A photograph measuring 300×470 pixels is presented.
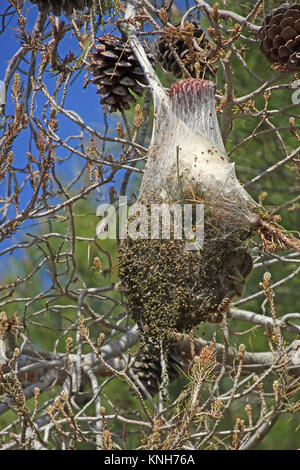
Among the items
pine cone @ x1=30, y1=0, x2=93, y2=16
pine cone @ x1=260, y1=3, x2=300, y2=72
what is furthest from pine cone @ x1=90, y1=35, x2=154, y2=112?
pine cone @ x1=260, y1=3, x2=300, y2=72

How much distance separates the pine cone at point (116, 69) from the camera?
7.98 feet

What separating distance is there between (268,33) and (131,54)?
1.83 ft

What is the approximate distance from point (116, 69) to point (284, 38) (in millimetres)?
658

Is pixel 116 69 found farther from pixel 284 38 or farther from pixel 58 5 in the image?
pixel 284 38

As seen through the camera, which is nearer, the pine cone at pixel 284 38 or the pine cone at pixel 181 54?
the pine cone at pixel 284 38

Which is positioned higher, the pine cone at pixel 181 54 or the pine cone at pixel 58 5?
the pine cone at pixel 58 5

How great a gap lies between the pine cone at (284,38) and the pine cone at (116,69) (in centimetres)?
50

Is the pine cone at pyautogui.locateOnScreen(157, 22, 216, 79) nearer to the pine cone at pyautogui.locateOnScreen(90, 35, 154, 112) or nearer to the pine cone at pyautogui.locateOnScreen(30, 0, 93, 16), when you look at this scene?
the pine cone at pyautogui.locateOnScreen(90, 35, 154, 112)

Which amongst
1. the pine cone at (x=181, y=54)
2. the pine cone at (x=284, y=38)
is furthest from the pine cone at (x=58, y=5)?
the pine cone at (x=284, y=38)

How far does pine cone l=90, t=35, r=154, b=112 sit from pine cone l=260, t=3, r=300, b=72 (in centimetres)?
50

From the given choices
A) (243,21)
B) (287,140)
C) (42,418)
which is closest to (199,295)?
(243,21)

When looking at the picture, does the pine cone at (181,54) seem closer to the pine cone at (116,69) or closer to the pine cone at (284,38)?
the pine cone at (116,69)

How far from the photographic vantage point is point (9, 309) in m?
5.15

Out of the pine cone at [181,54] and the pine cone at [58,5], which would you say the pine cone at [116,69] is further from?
the pine cone at [58,5]
